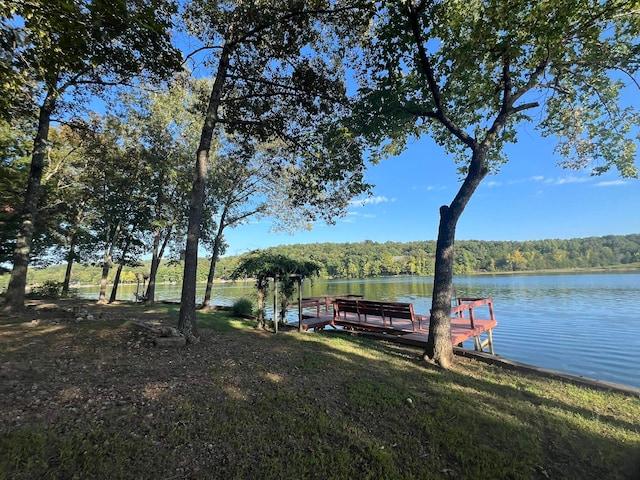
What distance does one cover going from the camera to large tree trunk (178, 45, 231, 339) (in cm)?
618

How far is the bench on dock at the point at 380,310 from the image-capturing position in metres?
9.35

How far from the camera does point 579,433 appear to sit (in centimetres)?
371

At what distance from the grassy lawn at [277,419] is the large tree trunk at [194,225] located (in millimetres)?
837

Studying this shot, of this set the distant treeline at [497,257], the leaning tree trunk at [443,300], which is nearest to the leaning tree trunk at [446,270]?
the leaning tree trunk at [443,300]

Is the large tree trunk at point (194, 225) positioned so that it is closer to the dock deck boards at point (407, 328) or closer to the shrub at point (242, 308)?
the dock deck boards at point (407, 328)

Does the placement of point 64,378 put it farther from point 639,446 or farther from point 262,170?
point 262,170

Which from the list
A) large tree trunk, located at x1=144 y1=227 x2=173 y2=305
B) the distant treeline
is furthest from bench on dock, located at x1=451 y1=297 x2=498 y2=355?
the distant treeline

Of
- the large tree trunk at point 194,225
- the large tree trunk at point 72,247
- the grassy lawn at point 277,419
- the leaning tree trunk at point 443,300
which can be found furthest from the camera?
the large tree trunk at point 72,247

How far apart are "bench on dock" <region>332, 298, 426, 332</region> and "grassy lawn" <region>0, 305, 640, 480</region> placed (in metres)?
3.63

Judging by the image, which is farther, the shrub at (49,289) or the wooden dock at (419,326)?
the shrub at (49,289)

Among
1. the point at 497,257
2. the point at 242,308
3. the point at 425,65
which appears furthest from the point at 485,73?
the point at 497,257

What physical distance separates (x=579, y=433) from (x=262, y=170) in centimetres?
1552

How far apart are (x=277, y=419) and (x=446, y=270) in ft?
15.3

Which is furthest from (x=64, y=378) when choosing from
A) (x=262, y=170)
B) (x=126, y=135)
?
(x=126, y=135)
